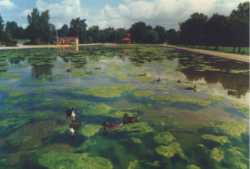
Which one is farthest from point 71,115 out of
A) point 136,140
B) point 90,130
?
point 136,140

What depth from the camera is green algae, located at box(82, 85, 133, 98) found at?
23750mm

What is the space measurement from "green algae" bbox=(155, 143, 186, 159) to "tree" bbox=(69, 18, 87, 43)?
139 meters

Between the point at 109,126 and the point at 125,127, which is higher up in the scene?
the point at 109,126

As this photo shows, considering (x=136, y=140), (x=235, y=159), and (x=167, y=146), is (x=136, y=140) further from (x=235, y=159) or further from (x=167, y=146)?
(x=235, y=159)

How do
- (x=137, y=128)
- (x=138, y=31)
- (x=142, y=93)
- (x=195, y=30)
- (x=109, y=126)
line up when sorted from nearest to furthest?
(x=109, y=126) < (x=137, y=128) < (x=142, y=93) < (x=195, y=30) < (x=138, y=31)

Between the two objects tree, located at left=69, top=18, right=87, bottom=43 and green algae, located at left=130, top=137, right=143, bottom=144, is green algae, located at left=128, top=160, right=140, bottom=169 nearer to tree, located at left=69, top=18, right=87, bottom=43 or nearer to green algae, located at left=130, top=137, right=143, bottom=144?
green algae, located at left=130, top=137, right=143, bottom=144

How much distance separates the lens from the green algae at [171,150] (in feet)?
41.5

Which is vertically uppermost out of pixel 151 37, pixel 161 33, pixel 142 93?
pixel 161 33

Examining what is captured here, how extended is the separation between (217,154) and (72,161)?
6.88 m

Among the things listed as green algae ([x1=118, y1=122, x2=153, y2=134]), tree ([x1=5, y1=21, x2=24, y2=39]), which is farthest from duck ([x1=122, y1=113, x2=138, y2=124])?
tree ([x1=5, y1=21, x2=24, y2=39])

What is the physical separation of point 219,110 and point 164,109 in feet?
13.2

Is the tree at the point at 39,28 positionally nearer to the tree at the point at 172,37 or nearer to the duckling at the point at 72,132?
the tree at the point at 172,37

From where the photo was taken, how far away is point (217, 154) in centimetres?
1299

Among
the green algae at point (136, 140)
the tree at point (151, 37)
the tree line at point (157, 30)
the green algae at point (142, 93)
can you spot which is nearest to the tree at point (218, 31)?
the tree line at point (157, 30)
